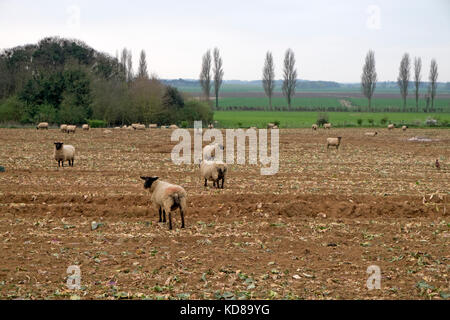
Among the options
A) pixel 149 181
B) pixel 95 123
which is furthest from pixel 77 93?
pixel 149 181

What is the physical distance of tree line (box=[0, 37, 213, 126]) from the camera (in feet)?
220

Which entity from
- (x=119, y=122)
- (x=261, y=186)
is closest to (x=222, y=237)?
(x=261, y=186)

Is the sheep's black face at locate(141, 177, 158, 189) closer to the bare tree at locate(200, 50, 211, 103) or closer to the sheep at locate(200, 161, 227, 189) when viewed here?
the sheep at locate(200, 161, 227, 189)

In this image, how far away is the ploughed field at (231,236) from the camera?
10.3 meters

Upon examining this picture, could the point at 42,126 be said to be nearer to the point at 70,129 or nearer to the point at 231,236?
the point at 70,129

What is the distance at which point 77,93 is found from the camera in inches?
2692

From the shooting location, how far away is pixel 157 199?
14914mm

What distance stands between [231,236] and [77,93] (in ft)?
194

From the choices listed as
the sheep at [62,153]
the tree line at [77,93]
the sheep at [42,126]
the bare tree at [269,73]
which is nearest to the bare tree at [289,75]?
the bare tree at [269,73]

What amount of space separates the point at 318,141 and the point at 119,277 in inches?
1595

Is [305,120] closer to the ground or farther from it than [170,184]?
closer to the ground

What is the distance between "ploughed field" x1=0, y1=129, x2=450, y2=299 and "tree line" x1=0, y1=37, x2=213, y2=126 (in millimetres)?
42074

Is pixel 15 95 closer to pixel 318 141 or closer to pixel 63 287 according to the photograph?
→ pixel 318 141

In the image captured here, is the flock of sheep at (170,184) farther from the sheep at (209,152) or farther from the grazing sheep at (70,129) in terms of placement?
the grazing sheep at (70,129)
